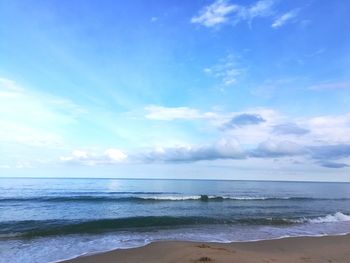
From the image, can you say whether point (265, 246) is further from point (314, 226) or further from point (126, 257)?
point (314, 226)

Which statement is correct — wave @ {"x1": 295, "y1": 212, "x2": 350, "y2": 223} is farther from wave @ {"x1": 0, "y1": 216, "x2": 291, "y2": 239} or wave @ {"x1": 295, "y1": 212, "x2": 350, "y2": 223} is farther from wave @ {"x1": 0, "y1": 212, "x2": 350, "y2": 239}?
wave @ {"x1": 0, "y1": 216, "x2": 291, "y2": 239}

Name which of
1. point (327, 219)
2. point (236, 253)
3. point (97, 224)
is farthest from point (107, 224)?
point (327, 219)

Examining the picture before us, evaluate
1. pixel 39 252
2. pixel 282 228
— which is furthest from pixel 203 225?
pixel 39 252

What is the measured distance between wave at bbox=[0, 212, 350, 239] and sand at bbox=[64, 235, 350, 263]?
672 cm

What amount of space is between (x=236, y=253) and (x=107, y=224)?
1138 cm

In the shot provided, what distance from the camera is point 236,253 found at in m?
11.7

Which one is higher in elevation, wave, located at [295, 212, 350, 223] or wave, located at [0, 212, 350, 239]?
wave, located at [295, 212, 350, 223]

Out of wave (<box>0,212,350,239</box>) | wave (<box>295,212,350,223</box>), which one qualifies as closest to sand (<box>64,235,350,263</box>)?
wave (<box>0,212,350,239</box>)

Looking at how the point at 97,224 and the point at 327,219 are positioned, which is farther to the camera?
the point at 327,219

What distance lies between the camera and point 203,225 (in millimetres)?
21141

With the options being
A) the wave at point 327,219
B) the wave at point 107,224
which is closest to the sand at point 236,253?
the wave at point 107,224

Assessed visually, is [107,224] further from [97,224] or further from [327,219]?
[327,219]

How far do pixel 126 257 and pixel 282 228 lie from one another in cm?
1188

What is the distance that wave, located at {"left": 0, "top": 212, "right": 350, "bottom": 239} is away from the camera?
60.7 ft
